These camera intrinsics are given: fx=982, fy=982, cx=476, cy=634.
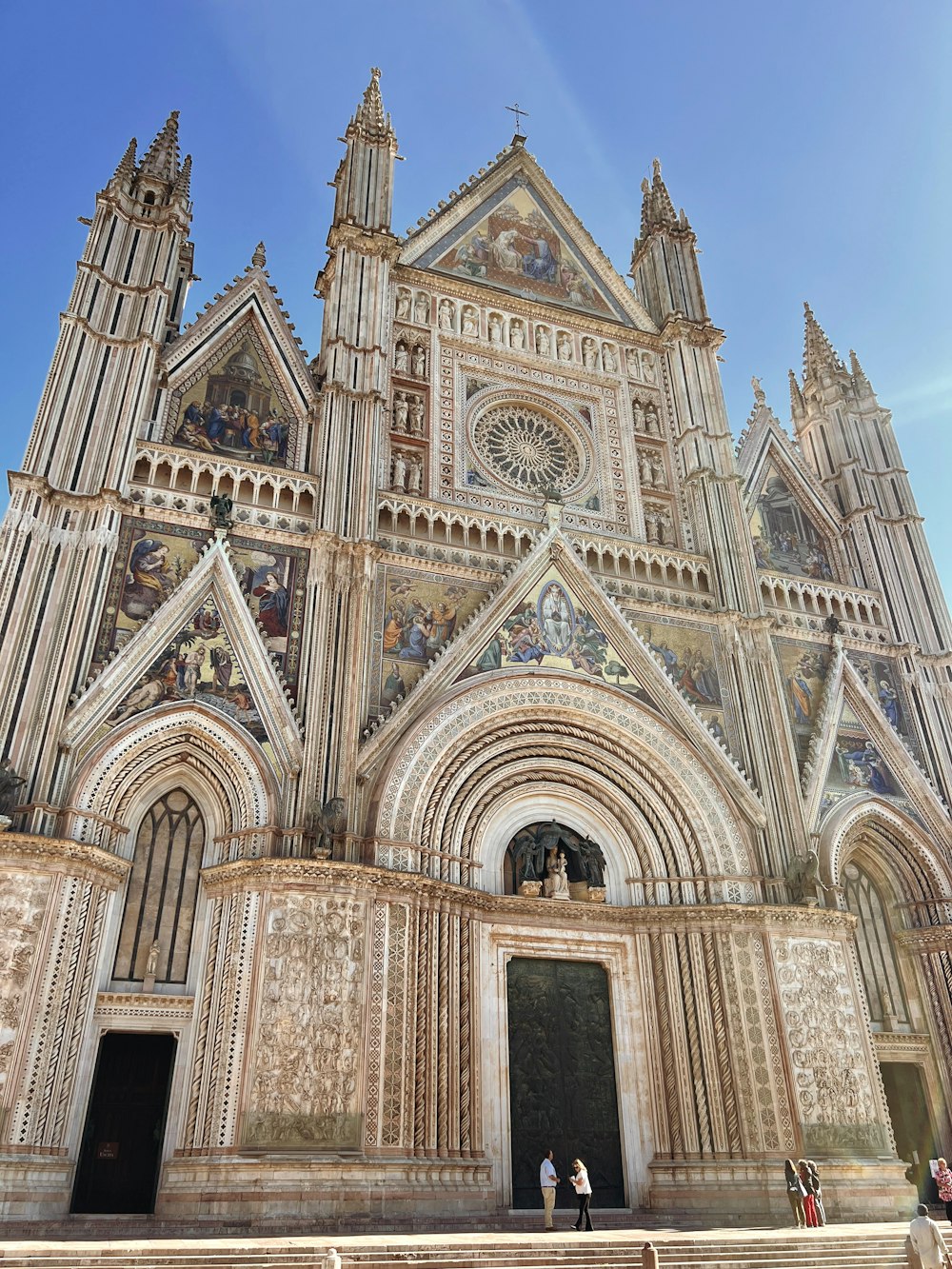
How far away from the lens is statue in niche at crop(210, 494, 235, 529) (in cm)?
1716

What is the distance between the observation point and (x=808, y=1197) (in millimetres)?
13297

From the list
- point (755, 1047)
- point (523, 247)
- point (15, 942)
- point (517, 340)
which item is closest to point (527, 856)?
point (755, 1047)

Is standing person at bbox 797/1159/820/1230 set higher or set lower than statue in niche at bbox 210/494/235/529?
lower

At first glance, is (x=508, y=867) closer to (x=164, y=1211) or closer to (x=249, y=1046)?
(x=249, y=1046)

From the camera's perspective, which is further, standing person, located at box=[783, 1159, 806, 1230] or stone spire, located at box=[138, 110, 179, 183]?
stone spire, located at box=[138, 110, 179, 183]

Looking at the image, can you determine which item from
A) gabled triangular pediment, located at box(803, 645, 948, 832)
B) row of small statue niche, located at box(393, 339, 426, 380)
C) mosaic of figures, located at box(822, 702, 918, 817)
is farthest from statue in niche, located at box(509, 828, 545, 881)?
row of small statue niche, located at box(393, 339, 426, 380)

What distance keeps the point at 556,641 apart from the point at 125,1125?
10.5m

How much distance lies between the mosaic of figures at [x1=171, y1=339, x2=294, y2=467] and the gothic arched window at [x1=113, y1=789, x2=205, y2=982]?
674 cm

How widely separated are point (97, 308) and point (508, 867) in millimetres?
12881

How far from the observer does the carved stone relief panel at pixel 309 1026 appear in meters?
13.0

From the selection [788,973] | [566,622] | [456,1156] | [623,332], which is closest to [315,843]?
[456,1156]

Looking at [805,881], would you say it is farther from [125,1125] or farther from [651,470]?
[125,1125]

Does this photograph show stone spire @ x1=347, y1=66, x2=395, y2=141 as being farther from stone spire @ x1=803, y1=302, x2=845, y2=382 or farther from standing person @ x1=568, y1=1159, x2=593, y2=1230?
standing person @ x1=568, y1=1159, x2=593, y2=1230

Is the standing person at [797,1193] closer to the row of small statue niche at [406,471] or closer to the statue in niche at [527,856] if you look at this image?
the statue in niche at [527,856]
